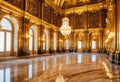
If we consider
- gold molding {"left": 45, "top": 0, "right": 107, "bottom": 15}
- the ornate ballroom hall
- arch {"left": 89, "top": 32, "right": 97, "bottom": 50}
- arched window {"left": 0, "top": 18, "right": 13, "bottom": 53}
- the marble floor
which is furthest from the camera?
arch {"left": 89, "top": 32, "right": 97, "bottom": 50}

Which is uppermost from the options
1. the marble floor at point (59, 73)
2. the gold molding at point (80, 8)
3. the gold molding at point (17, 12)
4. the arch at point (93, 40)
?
the gold molding at point (80, 8)

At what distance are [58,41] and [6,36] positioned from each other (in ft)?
34.8

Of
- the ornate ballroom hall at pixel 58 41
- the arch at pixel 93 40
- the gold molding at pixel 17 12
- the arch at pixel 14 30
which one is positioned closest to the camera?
the ornate ballroom hall at pixel 58 41

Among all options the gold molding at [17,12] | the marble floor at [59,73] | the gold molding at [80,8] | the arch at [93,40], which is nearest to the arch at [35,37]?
the gold molding at [17,12]

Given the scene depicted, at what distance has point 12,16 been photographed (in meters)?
11.0

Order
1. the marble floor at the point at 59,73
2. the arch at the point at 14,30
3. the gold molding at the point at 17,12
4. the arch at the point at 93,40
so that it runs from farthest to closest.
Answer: the arch at the point at 93,40 → the arch at the point at 14,30 → the gold molding at the point at 17,12 → the marble floor at the point at 59,73

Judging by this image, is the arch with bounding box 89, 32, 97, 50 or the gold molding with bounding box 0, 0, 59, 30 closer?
the gold molding with bounding box 0, 0, 59, 30

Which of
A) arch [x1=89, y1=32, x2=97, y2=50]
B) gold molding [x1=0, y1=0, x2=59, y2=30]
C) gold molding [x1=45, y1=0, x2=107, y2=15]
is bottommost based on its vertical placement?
arch [x1=89, y1=32, x2=97, y2=50]

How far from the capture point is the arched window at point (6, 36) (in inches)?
445

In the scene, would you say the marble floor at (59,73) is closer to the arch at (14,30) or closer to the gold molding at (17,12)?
the gold molding at (17,12)

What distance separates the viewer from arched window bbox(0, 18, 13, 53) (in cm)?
1130

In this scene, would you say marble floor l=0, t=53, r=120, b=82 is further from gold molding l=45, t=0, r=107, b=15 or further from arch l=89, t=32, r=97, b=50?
arch l=89, t=32, r=97, b=50

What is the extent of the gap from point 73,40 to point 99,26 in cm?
476

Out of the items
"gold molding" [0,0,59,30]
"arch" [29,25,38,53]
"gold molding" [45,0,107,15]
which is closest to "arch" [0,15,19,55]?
"gold molding" [0,0,59,30]
